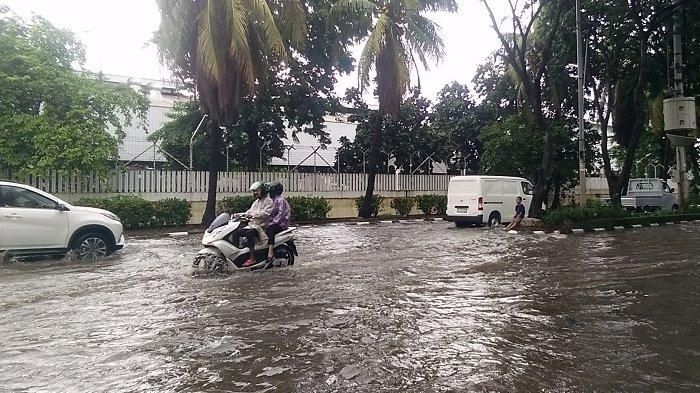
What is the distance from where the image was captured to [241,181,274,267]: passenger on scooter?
9.86 m

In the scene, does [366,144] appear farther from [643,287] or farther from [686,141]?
[643,287]

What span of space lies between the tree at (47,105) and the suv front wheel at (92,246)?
5.89 metres

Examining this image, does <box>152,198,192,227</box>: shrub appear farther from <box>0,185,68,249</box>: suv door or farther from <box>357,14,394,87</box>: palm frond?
<box>357,14,394,87</box>: palm frond

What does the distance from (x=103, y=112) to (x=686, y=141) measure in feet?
66.3

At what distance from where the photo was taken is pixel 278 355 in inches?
206

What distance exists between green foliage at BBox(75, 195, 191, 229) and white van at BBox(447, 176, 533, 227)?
949 cm

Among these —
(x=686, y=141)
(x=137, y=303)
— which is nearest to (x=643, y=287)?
(x=137, y=303)

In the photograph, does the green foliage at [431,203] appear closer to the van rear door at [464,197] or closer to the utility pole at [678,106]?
the van rear door at [464,197]

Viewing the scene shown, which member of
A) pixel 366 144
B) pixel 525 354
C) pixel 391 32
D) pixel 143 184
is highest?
pixel 391 32

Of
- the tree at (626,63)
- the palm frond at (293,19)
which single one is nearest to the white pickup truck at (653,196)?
the tree at (626,63)

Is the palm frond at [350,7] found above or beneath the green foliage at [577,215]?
above

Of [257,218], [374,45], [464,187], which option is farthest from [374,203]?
[257,218]

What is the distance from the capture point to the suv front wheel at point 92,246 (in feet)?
37.1

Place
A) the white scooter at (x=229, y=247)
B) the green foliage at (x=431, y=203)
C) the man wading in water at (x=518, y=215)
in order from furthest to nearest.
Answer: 1. the green foliage at (x=431, y=203)
2. the man wading in water at (x=518, y=215)
3. the white scooter at (x=229, y=247)
